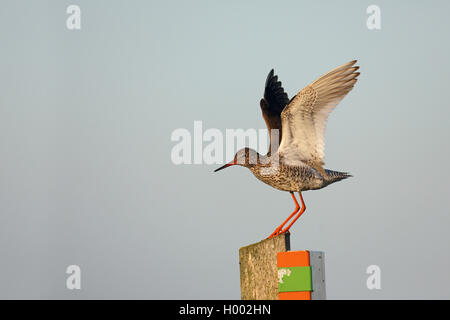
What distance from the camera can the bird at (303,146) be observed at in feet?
33.7

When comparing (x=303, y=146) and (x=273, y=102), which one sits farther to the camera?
(x=273, y=102)

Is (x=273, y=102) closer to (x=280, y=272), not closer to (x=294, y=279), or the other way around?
(x=280, y=272)

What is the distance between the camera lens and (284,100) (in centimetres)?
1355

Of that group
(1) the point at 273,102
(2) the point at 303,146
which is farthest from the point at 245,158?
(1) the point at 273,102

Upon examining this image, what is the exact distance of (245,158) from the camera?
11.3 metres

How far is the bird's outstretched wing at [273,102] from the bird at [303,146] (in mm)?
848

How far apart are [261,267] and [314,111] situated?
10.8 feet

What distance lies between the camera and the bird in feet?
33.7

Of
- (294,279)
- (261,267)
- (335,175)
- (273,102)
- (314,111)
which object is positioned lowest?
(294,279)

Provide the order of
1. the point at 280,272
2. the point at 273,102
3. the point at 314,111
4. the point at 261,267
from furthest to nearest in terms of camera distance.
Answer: the point at 273,102 < the point at 314,111 < the point at 261,267 < the point at 280,272
